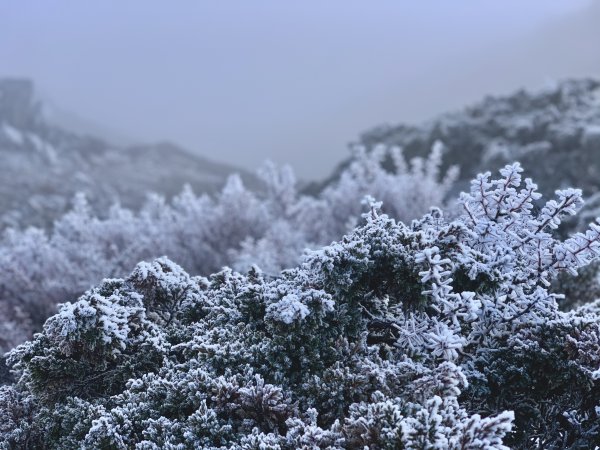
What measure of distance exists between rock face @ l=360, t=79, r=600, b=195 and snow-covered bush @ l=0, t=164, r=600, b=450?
1733cm

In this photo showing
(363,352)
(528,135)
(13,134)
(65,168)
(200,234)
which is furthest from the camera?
(13,134)

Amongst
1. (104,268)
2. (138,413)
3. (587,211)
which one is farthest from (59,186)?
(138,413)

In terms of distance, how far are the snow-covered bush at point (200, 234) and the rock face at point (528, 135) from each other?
498 centimetres

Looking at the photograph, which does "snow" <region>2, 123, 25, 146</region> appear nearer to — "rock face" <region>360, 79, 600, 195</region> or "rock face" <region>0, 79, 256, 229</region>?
"rock face" <region>0, 79, 256, 229</region>

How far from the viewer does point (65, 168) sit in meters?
55.6

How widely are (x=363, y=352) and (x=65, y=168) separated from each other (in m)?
55.4

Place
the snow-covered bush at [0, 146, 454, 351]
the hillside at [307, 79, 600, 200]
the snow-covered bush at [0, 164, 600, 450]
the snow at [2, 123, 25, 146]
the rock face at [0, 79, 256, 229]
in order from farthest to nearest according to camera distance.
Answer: the snow at [2, 123, 25, 146] → the rock face at [0, 79, 256, 229] → the hillside at [307, 79, 600, 200] → the snow-covered bush at [0, 146, 454, 351] → the snow-covered bush at [0, 164, 600, 450]

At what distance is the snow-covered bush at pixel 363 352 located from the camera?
16.9 ft

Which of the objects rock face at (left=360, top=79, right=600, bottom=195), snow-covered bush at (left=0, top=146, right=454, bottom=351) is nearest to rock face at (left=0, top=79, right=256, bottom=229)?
snow-covered bush at (left=0, top=146, right=454, bottom=351)

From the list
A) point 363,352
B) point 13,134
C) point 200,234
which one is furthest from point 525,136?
point 13,134

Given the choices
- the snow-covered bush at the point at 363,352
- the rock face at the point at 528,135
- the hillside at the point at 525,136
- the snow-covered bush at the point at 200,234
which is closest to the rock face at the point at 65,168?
the snow-covered bush at the point at 200,234

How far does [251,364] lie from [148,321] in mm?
1608

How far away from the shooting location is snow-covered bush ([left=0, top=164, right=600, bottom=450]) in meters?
5.15

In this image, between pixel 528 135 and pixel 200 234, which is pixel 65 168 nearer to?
pixel 200 234
